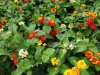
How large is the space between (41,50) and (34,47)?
93mm

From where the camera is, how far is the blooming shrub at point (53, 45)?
6.31 ft

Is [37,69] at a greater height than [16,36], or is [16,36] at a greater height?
[16,36]

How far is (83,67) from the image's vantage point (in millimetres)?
1788

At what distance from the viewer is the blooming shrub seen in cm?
192

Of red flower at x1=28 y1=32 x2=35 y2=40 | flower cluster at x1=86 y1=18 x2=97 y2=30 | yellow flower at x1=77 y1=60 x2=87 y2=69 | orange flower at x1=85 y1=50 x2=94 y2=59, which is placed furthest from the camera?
flower cluster at x1=86 y1=18 x2=97 y2=30

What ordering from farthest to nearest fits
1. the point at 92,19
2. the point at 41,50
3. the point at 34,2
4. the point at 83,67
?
the point at 34,2
the point at 92,19
the point at 41,50
the point at 83,67

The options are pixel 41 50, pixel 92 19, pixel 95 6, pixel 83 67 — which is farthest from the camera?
pixel 95 6

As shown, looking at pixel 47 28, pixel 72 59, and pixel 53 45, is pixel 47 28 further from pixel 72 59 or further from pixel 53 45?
pixel 72 59

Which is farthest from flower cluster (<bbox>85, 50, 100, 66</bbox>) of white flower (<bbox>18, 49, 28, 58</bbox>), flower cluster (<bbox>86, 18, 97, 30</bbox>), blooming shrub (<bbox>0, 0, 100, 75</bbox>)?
white flower (<bbox>18, 49, 28, 58</bbox>)

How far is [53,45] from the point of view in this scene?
85.9 inches

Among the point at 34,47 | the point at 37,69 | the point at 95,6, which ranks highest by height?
the point at 95,6

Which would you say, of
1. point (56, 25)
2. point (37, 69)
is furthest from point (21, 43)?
point (56, 25)

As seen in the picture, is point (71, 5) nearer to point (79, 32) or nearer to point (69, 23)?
point (69, 23)

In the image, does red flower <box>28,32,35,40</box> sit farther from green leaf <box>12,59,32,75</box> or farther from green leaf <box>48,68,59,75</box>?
green leaf <box>48,68,59,75</box>
